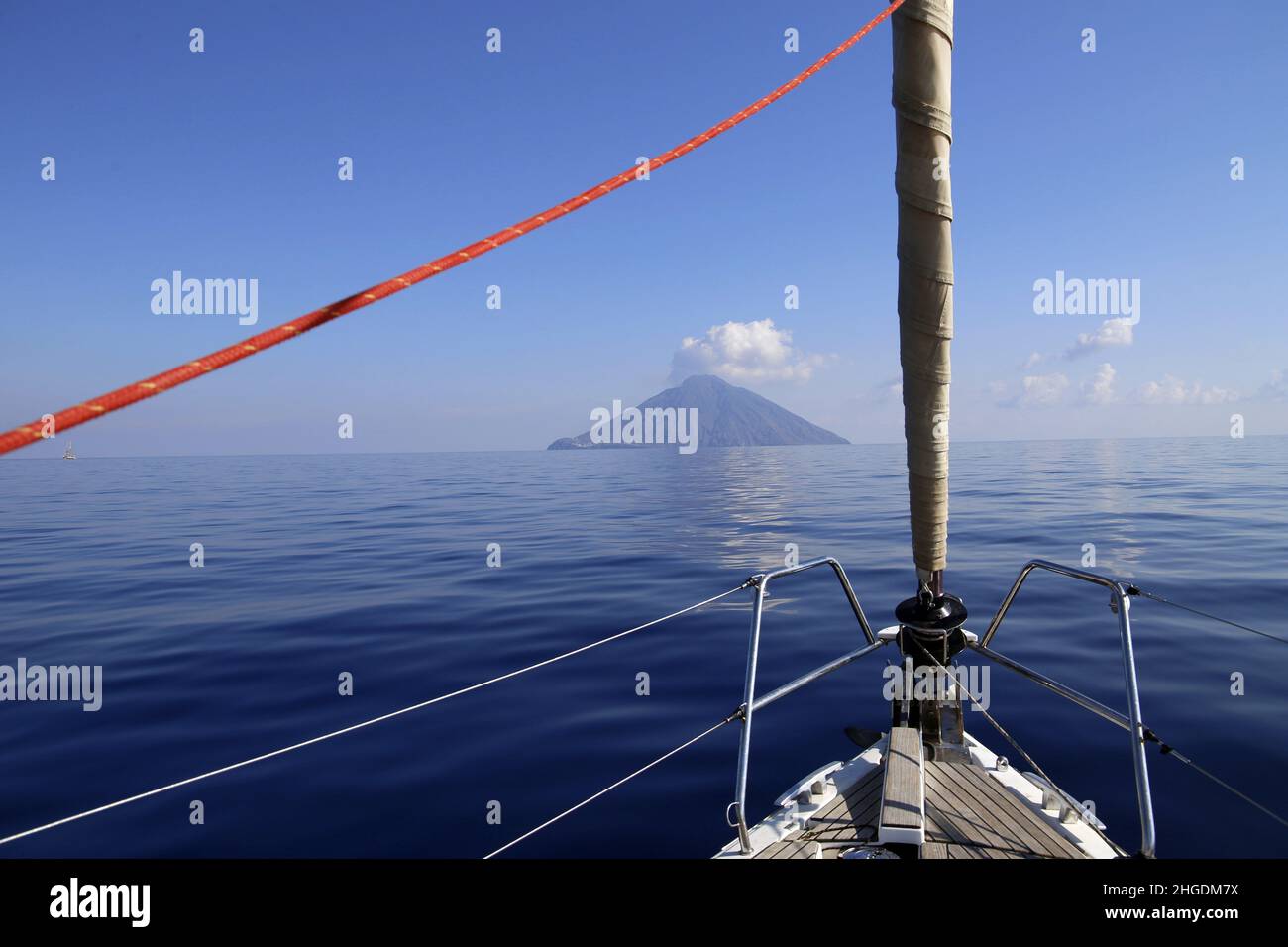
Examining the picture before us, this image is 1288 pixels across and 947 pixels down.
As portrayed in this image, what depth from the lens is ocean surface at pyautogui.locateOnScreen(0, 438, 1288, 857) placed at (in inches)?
214

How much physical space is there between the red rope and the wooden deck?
136 inches

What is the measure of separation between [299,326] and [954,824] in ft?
14.4

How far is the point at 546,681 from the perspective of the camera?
8461 mm

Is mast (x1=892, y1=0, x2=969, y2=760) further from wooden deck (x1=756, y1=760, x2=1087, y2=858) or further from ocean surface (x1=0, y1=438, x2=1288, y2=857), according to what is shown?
ocean surface (x1=0, y1=438, x2=1288, y2=857)

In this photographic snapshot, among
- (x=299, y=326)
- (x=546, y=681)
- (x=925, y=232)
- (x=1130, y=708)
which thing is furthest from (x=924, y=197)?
(x=546, y=681)

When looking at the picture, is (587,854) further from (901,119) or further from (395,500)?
(395,500)

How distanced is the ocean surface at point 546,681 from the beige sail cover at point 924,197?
378 centimetres

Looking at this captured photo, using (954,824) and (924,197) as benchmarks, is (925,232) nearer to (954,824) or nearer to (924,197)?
(924,197)

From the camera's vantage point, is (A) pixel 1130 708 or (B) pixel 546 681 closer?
(A) pixel 1130 708

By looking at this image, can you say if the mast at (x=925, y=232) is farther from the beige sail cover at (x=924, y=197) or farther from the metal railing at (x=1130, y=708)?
the metal railing at (x=1130, y=708)

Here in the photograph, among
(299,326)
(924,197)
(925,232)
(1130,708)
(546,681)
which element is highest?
(924,197)

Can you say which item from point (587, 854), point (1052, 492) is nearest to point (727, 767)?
point (587, 854)
